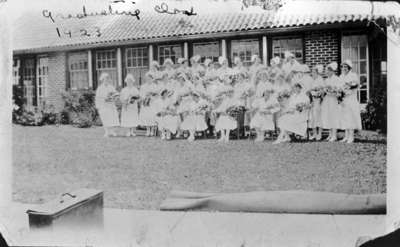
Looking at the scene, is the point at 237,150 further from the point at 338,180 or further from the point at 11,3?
the point at 11,3

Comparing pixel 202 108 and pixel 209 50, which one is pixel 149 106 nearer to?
pixel 202 108

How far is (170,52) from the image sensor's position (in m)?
4.52

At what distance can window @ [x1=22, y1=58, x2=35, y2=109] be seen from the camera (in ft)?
15.5

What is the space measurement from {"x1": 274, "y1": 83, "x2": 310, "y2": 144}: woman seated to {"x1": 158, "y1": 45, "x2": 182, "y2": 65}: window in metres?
1.24

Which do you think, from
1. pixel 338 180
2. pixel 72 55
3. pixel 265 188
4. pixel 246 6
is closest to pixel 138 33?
pixel 72 55

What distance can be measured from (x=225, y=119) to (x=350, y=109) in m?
1.26

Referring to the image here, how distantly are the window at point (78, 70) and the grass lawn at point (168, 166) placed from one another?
494 mm

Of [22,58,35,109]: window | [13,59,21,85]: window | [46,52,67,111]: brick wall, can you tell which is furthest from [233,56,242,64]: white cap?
[13,59,21,85]: window

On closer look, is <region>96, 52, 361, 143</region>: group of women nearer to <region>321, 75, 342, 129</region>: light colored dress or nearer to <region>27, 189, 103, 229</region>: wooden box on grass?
<region>321, 75, 342, 129</region>: light colored dress

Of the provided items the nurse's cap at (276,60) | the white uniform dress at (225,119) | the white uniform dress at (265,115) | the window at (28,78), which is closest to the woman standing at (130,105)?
the white uniform dress at (225,119)

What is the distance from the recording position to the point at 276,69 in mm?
4383

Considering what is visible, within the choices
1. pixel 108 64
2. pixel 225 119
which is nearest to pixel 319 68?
pixel 225 119

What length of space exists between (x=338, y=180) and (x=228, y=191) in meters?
1.10

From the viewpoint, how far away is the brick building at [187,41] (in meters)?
4.21
